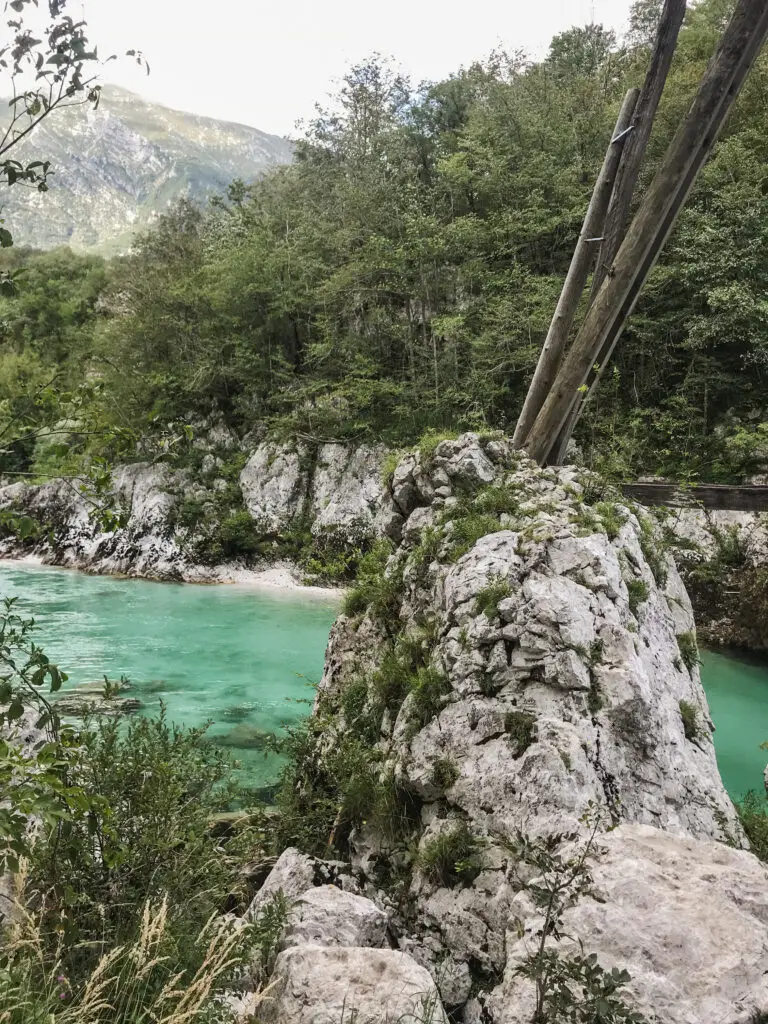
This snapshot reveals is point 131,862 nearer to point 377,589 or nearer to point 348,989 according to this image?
point 348,989

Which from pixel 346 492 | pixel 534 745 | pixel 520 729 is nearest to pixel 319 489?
pixel 346 492

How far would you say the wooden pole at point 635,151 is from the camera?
4973 mm

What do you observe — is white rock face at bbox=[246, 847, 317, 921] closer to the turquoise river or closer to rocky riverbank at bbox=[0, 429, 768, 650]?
the turquoise river

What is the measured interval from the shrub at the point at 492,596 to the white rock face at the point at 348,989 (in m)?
2.06

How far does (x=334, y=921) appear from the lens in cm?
282

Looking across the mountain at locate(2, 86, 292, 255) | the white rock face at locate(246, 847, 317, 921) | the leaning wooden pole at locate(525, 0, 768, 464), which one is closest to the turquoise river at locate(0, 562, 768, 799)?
the white rock face at locate(246, 847, 317, 921)

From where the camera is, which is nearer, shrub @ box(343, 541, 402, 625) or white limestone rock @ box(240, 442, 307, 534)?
shrub @ box(343, 541, 402, 625)

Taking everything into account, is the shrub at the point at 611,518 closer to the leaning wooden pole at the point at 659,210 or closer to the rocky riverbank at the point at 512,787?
the rocky riverbank at the point at 512,787

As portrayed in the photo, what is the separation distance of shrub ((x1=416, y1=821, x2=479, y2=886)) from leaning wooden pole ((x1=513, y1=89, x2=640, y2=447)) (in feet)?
13.1

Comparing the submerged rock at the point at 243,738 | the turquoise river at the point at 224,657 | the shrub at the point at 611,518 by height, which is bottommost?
the turquoise river at the point at 224,657

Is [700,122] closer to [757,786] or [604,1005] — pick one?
[604,1005]

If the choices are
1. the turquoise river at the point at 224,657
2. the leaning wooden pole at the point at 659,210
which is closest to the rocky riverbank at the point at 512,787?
the leaning wooden pole at the point at 659,210

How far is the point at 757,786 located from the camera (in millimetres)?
7148

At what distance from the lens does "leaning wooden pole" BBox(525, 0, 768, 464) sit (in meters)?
4.62
